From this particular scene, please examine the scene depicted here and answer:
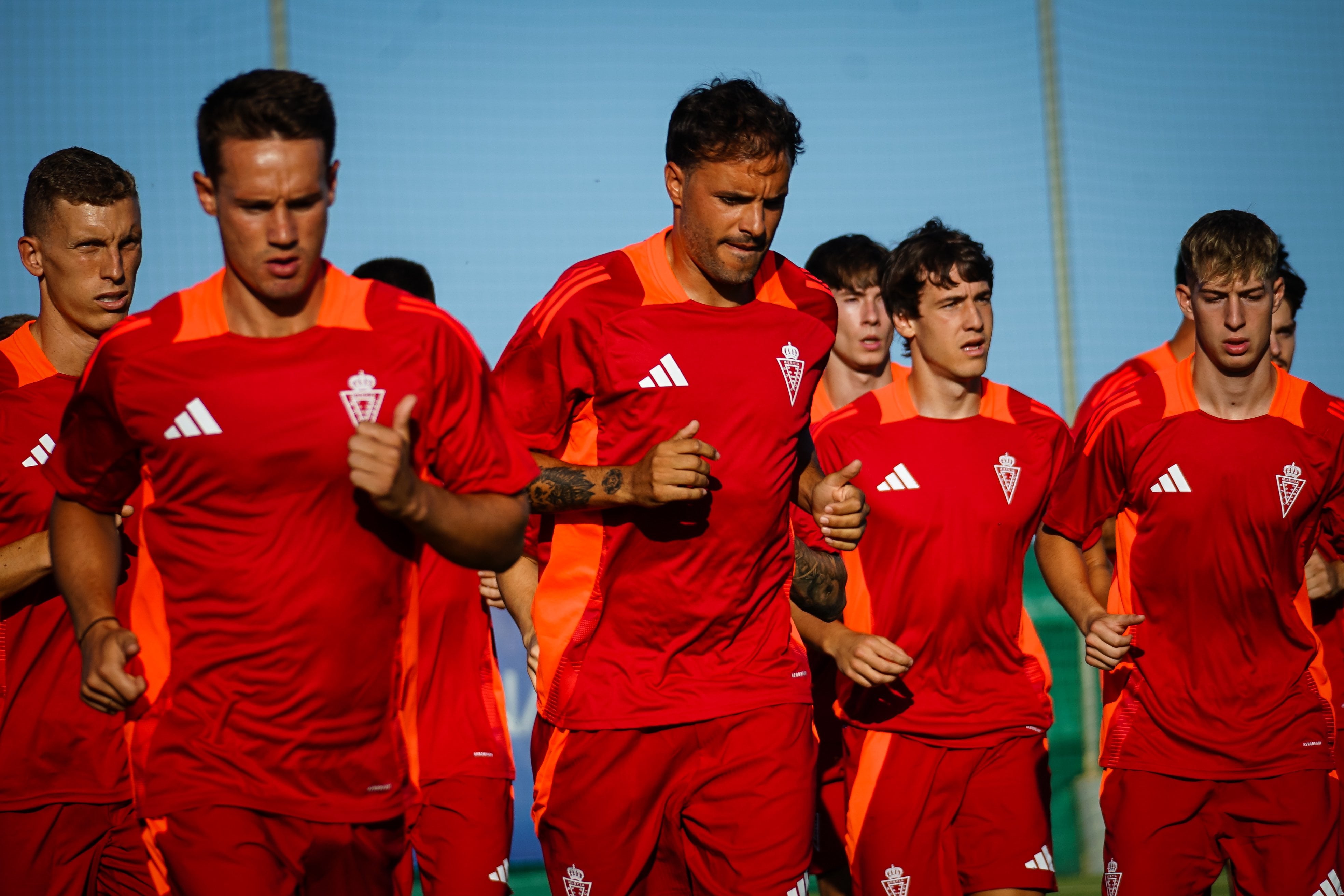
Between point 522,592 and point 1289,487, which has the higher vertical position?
point 1289,487

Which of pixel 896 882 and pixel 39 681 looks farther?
pixel 896 882

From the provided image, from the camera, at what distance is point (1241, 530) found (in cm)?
509

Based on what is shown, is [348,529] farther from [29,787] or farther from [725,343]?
[29,787]

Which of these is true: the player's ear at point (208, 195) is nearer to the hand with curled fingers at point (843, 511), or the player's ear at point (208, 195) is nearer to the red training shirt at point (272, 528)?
the red training shirt at point (272, 528)

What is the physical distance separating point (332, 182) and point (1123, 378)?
3354 mm

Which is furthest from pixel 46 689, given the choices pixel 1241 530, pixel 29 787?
pixel 1241 530

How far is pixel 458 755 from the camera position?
5.16 m

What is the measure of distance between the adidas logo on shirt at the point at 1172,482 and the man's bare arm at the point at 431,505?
2726 millimetres

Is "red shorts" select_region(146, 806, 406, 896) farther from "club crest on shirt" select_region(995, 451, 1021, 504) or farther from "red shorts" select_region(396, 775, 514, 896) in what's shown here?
"club crest on shirt" select_region(995, 451, 1021, 504)

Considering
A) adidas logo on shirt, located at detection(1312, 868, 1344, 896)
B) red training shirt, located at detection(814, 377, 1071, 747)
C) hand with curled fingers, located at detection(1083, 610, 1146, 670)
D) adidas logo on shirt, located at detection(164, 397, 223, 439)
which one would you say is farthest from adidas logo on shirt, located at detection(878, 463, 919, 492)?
adidas logo on shirt, located at detection(164, 397, 223, 439)

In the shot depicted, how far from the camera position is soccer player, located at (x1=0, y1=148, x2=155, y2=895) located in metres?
4.81

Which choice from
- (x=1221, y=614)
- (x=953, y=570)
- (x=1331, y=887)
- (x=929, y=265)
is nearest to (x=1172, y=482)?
(x=1221, y=614)

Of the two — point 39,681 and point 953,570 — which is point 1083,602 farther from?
point 39,681

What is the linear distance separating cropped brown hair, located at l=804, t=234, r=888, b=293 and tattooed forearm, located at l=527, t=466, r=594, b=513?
9.10 feet
